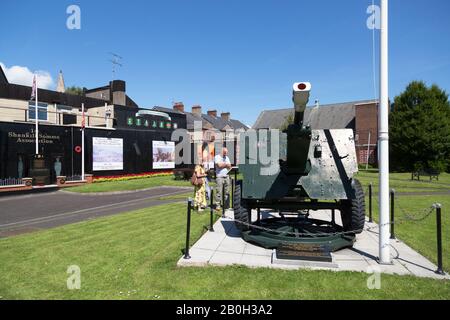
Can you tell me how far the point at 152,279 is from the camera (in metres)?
4.16

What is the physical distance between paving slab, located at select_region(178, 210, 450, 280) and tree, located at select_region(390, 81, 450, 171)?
31.6m

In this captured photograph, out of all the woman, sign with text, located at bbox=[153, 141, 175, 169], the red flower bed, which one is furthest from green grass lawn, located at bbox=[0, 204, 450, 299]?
sign with text, located at bbox=[153, 141, 175, 169]

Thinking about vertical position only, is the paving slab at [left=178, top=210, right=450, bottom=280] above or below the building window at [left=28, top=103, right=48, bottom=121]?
below

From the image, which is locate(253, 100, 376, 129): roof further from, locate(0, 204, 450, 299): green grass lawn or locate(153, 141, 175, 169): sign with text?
locate(0, 204, 450, 299): green grass lawn

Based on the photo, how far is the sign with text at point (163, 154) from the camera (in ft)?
88.7

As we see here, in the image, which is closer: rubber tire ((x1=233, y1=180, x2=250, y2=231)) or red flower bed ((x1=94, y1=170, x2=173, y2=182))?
rubber tire ((x1=233, y1=180, x2=250, y2=231))

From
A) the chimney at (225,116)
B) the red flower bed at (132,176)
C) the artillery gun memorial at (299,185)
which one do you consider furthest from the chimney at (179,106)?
the artillery gun memorial at (299,185)

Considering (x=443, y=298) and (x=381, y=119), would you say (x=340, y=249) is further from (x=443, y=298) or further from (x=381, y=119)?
(x=381, y=119)

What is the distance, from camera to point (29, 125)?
18.4m

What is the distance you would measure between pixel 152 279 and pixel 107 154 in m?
20.6

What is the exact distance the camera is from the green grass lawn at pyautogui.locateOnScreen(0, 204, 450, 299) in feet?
12.1

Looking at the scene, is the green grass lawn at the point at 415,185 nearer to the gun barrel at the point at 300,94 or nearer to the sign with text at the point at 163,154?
the gun barrel at the point at 300,94

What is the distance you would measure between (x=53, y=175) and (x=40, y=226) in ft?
42.7
